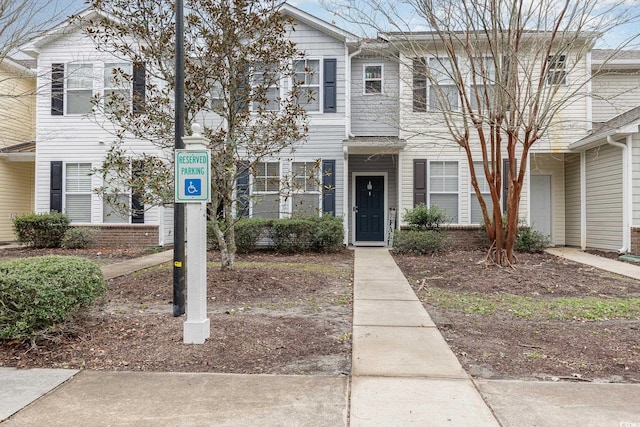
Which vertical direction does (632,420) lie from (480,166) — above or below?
below

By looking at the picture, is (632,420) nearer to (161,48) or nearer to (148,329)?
(148,329)

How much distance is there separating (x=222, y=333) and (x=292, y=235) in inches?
270

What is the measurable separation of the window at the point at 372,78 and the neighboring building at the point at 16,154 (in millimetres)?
10575

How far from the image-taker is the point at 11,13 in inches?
279

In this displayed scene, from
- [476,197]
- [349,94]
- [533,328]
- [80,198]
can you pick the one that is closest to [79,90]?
[80,198]

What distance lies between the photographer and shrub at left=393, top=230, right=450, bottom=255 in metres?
10.7

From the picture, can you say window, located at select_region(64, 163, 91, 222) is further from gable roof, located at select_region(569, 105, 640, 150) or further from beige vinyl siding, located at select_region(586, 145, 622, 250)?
beige vinyl siding, located at select_region(586, 145, 622, 250)

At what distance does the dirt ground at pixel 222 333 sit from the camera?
3693 mm

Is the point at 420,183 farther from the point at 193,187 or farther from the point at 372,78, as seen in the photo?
the point at 193,187

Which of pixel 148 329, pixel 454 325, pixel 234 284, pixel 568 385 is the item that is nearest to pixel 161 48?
pixel 234 284

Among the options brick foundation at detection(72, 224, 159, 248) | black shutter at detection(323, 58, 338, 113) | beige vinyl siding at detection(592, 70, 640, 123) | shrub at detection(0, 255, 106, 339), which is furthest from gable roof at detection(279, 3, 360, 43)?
shrub at detection(0, 255, 106, 339)

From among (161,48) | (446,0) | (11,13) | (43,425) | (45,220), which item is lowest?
(43,425)

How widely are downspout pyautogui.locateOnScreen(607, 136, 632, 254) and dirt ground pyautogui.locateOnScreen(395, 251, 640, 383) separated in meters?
2.77

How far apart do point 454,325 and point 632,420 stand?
225 cm
